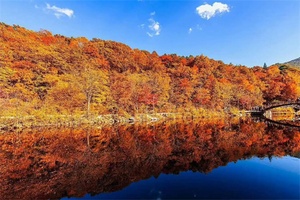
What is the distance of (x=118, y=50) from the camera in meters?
49.0

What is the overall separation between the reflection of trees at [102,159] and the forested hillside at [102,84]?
11.8m

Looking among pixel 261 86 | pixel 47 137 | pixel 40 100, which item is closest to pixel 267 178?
pixel 47 137

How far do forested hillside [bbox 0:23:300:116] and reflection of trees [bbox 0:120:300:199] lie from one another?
11819mm

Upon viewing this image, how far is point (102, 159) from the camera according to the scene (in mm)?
9875

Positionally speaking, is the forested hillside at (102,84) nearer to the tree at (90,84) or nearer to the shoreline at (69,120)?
the tree at (90,84)

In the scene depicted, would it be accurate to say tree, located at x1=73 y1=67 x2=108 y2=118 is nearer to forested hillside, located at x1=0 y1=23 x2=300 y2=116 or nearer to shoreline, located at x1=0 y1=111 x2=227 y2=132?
forested hillside, located at x1=0 y1=23 x2=300 y2=116

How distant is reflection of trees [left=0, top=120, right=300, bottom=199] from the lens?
7082 millimetres

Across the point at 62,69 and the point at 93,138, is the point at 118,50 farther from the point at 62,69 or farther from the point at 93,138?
the point at 93,138

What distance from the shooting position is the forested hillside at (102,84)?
84.1 ft

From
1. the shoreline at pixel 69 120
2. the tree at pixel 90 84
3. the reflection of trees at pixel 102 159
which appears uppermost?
the tree at pixel 90 84

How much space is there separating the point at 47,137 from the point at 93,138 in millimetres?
3391

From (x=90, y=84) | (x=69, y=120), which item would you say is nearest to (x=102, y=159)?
(x=69, y=120)

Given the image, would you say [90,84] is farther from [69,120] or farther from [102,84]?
[69,120]


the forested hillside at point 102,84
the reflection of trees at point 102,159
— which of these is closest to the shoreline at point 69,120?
the forested hillside at point 102,84
